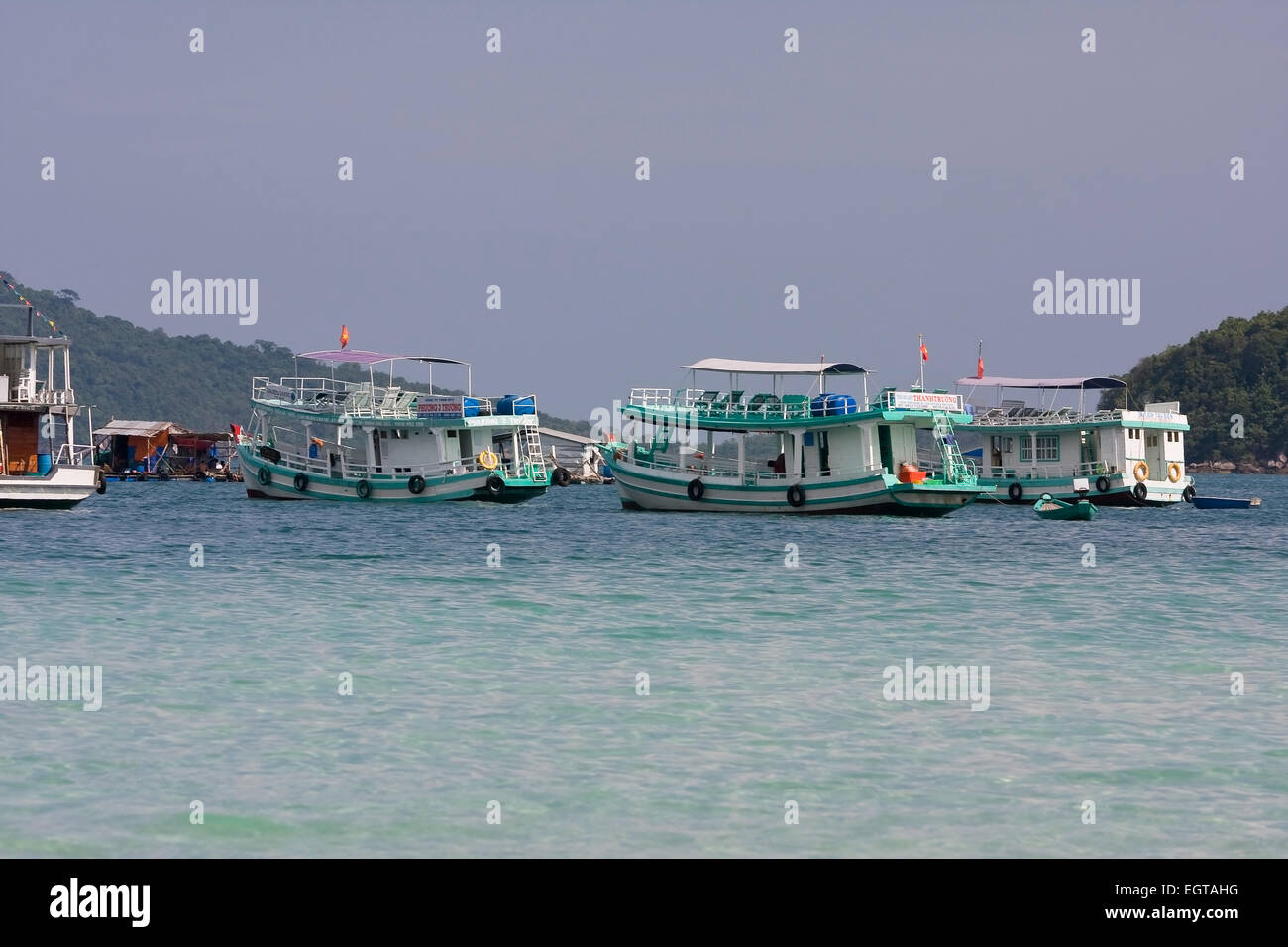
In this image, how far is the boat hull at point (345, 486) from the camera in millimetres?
57156

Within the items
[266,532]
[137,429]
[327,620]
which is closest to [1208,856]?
[327,620]

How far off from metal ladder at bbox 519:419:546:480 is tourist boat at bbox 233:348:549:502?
4cm

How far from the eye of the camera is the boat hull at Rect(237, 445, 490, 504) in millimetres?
57156

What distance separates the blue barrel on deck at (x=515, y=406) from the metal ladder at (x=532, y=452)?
69cm

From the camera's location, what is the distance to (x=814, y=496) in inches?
1945

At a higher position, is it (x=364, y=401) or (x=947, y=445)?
(x=364, y=401)

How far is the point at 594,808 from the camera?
11414 mm

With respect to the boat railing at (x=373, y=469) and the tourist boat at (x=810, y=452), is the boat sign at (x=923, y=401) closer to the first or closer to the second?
the tourist boat at (x=810, y=452)

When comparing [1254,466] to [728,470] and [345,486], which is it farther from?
[345,486]

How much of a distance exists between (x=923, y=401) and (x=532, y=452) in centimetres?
1722

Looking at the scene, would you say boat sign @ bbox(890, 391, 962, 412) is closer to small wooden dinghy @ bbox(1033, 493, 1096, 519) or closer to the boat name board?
small wooden dinghy @ bbox(1033, 493, 1096, 519)

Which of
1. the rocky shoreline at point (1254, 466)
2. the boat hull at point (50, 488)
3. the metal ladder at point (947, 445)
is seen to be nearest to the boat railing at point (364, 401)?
the boat hull at point (50, 488)

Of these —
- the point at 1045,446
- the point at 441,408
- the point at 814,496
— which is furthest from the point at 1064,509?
the point at 441,408
